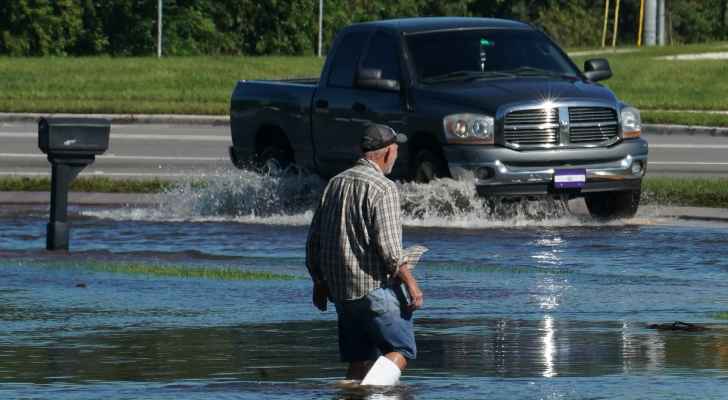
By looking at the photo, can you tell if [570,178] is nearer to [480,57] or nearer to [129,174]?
[480,57]

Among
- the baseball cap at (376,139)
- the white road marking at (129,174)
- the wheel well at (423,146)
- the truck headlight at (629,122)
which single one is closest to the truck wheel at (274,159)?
the wheel well at (423,146)

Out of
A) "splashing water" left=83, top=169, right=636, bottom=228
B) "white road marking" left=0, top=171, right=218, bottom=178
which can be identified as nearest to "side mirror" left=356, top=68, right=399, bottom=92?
"splashing water" left=83, top=169, right=636, bottom=228

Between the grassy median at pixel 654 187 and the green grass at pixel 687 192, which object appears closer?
the green grass at pixel 687 192

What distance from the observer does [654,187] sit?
20125 mm

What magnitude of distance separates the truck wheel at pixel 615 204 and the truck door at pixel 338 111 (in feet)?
7.90

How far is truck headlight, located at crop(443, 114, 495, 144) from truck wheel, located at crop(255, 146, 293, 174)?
9.42 ft

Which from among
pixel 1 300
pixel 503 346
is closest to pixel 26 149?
pixel 1 300

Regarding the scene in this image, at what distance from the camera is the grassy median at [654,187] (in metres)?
19.2

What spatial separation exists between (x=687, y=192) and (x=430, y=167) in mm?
3712

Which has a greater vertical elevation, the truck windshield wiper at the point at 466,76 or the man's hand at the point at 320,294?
the truck windshield wiper at the point at 466,76

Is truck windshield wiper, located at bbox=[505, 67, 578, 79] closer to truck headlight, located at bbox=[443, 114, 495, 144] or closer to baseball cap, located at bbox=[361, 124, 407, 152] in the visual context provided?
truck headlight, located at bbox=[443, 114, 495, 144]

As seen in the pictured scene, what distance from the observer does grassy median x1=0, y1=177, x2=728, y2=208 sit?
19.2 m

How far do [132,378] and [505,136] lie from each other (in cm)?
794

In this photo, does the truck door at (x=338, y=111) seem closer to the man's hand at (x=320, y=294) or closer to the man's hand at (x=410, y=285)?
the man's hand at (x=320, y=294)
